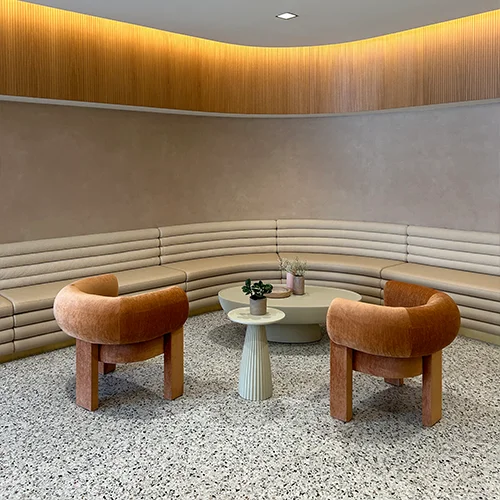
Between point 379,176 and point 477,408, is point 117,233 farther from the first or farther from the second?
point 477,408

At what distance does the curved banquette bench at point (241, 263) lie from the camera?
502 centimetres

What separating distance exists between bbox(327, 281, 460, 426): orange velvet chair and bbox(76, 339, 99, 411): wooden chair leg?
5.39 ft

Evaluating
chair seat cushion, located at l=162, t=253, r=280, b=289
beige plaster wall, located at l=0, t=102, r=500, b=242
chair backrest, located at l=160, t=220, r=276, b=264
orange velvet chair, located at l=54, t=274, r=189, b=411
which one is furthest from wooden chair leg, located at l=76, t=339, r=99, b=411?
chair backrest, located at l=160, t=220, r=276, b=264

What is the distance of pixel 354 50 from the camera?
21.4 ft

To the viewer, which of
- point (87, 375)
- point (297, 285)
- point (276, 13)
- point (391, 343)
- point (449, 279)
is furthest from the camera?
point (449, 279)

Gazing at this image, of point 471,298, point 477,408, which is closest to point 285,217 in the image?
point 471,298

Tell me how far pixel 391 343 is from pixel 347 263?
307 cm

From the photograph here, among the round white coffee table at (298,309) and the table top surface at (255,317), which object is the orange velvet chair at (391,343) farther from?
the round white coffee table at (298,309)

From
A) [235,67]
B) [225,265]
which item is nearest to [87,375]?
[225,265]

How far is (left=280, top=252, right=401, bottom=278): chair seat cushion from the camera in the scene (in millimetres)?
6184

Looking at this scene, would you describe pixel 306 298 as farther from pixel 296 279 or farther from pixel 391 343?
pixel 391 343

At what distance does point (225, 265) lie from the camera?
642 centimetres

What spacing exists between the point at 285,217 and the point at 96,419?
14.4 feet

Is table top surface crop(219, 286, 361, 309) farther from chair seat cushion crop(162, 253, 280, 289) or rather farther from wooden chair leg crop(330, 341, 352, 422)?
wooden chair leg crop(330, 341, 352, 422)
